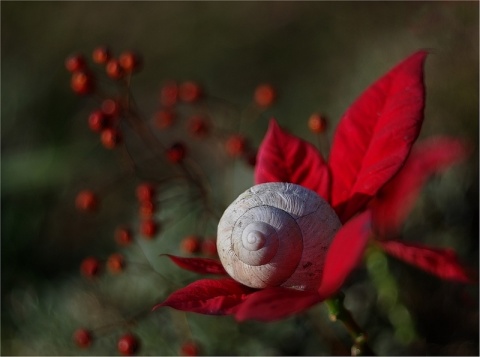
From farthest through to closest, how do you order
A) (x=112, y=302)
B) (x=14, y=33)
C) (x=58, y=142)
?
(x=14, y=33), (x=58, y=142), (x=112, y=302)

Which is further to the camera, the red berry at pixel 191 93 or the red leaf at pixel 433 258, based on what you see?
the red berry at pixel 191 93

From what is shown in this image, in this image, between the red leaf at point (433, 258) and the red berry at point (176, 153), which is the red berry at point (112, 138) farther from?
the red leaf at point (433, 258)

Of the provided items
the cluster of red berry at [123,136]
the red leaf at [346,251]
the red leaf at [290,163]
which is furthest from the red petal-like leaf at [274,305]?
the cluster of red berry at [123,136]

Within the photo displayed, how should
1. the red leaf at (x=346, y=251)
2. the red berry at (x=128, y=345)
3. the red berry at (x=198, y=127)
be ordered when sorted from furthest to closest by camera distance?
the red berry at (x=198, y=127) → the red berry at (x=128, y=345) → the red leaf at (x=346, y=251)

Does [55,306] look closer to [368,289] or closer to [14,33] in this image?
[368,289]

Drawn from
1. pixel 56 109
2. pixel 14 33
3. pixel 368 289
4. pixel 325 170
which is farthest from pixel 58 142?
pixel 325 170

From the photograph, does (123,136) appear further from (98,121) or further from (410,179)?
(410,179)

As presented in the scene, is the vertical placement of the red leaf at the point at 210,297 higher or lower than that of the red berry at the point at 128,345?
higher
